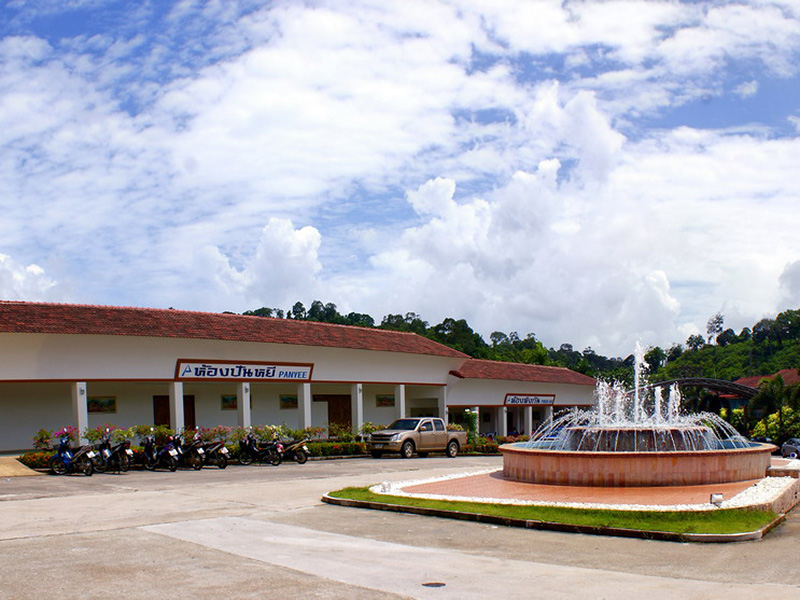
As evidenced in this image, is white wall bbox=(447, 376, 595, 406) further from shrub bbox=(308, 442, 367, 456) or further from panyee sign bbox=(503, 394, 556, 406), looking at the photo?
shrub bbox=(308, 442, 367, 456)

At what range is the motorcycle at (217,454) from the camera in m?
25.7

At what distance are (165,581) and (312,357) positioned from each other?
92.4 ft

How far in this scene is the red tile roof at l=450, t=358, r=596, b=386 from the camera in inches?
1881

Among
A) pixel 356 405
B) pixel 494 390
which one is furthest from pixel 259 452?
→ pixel 494 390

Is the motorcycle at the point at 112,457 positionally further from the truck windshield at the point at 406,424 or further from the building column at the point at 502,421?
the building column at the point at 502,421

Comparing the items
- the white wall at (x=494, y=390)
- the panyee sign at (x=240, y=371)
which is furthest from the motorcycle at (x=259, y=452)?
the white wall at (x=494, y=390)

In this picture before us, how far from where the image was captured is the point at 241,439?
28672 millimetres

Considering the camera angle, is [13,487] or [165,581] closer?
[165,581]

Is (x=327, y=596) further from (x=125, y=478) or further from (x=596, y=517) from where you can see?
(x=125, y=478)

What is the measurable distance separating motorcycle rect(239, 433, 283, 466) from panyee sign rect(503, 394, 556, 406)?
26.5m

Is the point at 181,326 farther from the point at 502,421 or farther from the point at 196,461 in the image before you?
the point at 502,421

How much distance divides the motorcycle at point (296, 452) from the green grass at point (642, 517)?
1549 cm

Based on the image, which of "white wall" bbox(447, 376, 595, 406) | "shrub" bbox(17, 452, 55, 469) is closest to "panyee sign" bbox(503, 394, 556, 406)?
"white wall" bbox(447, 376, 595, 406)

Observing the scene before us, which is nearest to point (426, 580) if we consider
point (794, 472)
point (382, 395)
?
point (794, 472)
